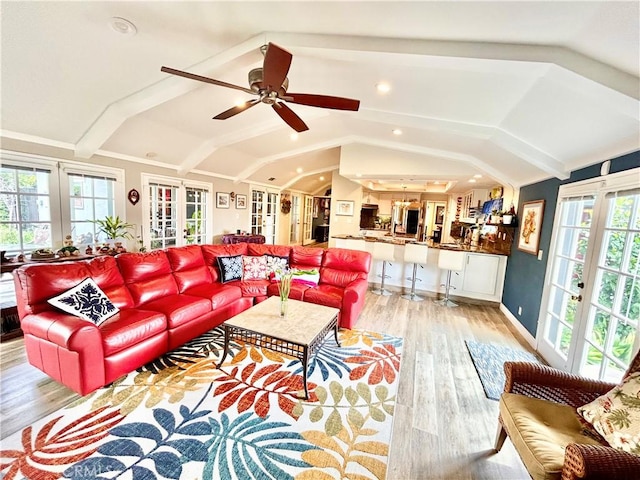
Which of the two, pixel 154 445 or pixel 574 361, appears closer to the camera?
pixel 154 445

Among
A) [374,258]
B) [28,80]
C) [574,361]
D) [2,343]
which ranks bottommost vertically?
[2,343]

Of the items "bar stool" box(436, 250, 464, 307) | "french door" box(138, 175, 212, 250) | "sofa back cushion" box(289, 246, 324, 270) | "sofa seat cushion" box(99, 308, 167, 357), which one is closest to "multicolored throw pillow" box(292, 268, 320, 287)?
"sofa back cushion" box(289, 246, 324, 270)

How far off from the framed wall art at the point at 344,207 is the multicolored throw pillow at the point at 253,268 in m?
3.91

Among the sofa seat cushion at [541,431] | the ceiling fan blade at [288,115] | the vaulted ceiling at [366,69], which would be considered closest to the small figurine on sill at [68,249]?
the vaulted ceiling at [366,69]

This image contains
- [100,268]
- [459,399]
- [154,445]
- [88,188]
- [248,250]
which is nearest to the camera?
[154,445]

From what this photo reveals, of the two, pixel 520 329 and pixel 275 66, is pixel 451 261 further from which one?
pixel 275 66

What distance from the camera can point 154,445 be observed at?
5.68 ft

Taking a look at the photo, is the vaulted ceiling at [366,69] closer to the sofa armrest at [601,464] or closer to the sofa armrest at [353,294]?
the sofa armrest at [601,464]

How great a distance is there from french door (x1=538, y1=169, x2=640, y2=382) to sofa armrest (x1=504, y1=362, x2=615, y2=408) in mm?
611

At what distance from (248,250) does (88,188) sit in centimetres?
255

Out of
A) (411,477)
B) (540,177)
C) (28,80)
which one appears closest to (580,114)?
(540,177)

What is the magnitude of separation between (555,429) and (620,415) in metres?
0.30

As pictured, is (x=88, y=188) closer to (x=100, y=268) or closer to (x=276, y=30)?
(x=100, y=268)

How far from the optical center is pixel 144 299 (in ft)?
9.62
